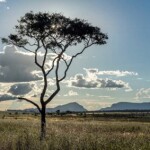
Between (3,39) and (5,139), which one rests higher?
(3,39)

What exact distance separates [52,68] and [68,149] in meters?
16.0

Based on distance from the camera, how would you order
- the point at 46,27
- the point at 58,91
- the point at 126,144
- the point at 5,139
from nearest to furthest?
the point at 126,144 < the point at 5,139 < the point at 58,91 < the point at 46,27

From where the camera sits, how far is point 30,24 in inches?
1299

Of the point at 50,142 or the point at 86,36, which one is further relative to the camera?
the point at 86,36

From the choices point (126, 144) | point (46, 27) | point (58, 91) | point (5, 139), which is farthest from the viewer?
point (46, 27)

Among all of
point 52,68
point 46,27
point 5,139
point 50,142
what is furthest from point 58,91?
point 50,142

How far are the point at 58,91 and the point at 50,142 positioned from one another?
47.2 ft

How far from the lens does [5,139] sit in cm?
1777

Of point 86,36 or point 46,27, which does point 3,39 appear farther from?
point 86,36

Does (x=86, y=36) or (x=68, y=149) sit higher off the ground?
(x=86, y=36)

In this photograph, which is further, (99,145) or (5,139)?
(5,139)

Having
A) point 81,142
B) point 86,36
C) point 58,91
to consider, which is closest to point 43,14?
point 86,36

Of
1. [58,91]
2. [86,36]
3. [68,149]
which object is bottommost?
[68,149]

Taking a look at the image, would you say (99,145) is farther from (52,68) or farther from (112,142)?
(52,68)
